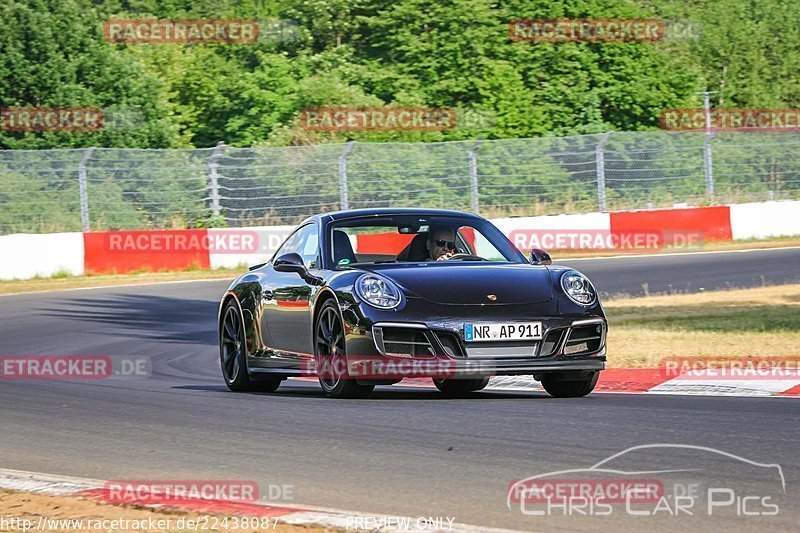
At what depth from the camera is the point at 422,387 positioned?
37.2ft

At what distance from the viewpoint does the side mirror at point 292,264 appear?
9906 millimetres

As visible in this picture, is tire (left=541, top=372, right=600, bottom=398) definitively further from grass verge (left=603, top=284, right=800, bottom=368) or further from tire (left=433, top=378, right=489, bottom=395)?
grass verge (left=603, top=284, right=800, bottom=368)

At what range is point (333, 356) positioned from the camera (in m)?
9.37

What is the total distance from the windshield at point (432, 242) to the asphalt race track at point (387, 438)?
0.97 metres

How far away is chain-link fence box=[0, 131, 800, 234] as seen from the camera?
26.8 m

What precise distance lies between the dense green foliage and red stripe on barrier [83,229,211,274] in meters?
13.1

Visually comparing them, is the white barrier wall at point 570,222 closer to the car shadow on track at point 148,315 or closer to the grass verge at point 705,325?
the grass verge at point 705,325

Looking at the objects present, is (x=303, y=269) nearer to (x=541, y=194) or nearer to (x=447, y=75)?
(x=541, y=194)

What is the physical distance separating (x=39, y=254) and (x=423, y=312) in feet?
59.5

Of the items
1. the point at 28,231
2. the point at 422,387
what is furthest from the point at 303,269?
the point at 28,231

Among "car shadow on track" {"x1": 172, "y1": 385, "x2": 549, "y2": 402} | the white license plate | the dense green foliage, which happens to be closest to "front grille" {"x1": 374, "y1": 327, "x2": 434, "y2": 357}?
the white license plate

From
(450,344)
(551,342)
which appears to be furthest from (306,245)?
(551,342)

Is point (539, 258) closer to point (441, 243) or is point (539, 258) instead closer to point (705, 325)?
point (441, 243)

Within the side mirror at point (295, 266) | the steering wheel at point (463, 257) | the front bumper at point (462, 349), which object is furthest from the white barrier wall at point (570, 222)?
the front bumper at point (462, 349)
